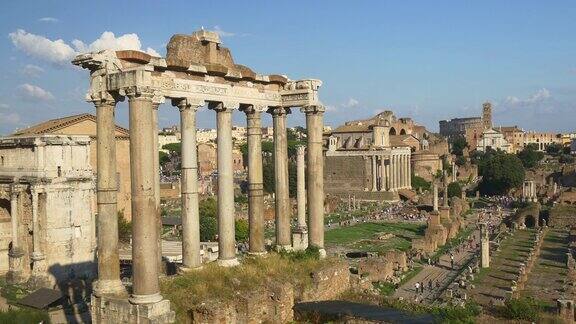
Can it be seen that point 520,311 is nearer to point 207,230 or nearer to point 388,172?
point 207,230

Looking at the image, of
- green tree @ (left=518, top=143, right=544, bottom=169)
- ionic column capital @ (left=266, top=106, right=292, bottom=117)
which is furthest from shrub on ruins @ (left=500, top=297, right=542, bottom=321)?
green tree @ (left=518, top=143, right=544, bottom=169)

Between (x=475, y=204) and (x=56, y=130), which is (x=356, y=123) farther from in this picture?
(x=56, y=130)

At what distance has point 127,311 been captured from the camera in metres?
10.3

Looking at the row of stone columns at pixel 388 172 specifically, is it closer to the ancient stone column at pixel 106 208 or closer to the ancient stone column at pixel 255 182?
the ancient stone column at pixel 255 182

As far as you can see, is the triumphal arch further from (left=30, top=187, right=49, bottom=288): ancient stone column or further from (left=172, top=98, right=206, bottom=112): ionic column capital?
(left=30, top=187, right=49, bottom=288): ancient stone column

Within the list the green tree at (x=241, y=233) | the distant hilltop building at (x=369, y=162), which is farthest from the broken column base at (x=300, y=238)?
the distant hilltop building at (x=369, y=162)

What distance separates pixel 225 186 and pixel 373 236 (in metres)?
30.7

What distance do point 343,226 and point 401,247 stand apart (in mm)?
9973

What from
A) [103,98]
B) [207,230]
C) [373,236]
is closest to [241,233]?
[207,230]

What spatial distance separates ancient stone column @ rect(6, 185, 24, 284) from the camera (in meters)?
26.2

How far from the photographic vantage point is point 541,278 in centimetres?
2806

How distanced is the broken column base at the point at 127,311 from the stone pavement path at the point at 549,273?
16065 millimetres

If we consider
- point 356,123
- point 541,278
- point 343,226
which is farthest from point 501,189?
point 541,278

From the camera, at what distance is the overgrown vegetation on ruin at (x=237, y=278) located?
11.1 m
